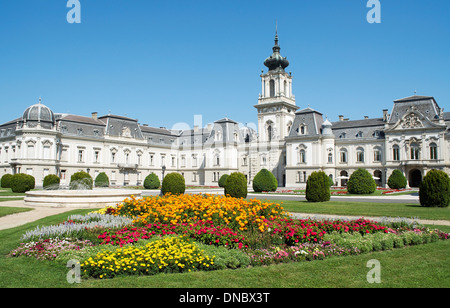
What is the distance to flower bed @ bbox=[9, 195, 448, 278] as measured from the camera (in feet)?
25.5

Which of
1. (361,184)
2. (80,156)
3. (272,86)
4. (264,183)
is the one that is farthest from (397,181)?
(80,156)

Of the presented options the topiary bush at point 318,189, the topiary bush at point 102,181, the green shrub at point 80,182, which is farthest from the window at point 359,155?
the green shrub at point 80,182

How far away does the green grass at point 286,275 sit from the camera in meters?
6.68

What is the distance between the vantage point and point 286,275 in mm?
7297

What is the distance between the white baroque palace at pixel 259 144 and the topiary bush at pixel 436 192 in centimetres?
3005

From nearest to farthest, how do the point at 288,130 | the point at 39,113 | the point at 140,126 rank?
the point at 39,113 → the point at 288,130 → the point at 140,126

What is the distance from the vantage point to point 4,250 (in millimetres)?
9305

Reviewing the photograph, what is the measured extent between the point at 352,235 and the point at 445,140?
145ft

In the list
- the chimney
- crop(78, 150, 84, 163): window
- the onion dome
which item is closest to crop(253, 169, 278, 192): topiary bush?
the chimney

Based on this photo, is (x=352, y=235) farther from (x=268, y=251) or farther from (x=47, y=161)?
(x=47, y=161)

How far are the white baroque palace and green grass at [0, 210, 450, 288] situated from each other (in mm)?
45011

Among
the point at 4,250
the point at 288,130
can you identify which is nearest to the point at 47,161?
the point at 288,130

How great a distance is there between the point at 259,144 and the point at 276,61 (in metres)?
13.7
